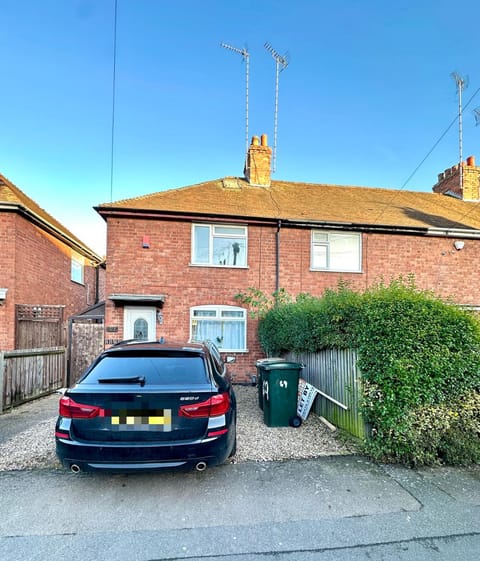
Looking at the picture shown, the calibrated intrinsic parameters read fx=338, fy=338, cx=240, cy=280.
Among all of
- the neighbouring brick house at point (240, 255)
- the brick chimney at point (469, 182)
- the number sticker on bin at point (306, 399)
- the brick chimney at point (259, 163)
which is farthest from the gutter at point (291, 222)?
the number sticker on bin at point (306, 399)

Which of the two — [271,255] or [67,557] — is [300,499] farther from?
[271,255]

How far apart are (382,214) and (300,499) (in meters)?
10.2

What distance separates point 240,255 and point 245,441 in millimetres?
6252

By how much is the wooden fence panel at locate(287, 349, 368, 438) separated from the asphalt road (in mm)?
812

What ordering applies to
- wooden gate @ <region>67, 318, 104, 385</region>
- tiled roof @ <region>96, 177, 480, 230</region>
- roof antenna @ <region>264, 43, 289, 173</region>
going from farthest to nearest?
roof antenna @ <region>264, 43, 289, 173</region>
tiled roof @ <region>96, 177, 480, 230</region>
wooden gate @ <region>67, 318, 104, 385</region>

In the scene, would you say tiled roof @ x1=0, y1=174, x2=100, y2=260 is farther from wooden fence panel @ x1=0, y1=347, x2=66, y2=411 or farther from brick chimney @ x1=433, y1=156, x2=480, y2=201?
brick chimney @ x1=433, y1=156, x2=480, y2=201

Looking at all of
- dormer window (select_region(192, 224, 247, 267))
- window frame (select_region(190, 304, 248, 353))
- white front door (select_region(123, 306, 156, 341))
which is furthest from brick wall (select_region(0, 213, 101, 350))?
dormer window (select_region(192, 224, 247, 267))

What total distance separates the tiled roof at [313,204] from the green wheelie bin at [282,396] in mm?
5580

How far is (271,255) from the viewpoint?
10.2 meters

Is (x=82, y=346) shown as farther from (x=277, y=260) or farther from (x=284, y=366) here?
(x=284, y=366)

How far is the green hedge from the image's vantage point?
3.85 metres

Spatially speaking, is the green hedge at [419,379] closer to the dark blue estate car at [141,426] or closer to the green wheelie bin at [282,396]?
the green wheelie bin at [282,396]

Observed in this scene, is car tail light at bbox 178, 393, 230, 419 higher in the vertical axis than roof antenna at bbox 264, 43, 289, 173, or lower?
lower

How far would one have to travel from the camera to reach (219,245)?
10.1 metres
